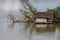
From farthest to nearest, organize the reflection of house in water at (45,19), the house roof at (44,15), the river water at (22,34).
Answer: the house roof at (44,15) < the reflection of house in water at (45,19) < the river water at (22,34)

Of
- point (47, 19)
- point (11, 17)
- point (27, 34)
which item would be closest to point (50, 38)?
point (27, 34)

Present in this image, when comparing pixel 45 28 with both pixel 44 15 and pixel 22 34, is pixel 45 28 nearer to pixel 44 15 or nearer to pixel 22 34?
pixel 22 34

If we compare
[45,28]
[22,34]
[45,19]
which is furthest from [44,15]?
[22,34]

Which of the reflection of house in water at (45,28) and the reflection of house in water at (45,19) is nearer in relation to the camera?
the reflection of house in water at (45,28)

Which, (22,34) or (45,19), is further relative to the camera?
(45,19)

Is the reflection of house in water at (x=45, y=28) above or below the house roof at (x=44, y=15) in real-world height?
below

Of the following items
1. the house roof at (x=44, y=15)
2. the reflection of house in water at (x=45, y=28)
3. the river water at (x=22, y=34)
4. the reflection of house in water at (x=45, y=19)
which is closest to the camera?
the river water at (x=22, y=34)

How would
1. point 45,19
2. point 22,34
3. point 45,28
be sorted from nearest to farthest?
point 22,34
point 45,28
point 45,19

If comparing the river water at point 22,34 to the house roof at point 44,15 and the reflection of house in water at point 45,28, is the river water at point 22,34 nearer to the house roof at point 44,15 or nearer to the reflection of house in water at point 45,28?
the reflection of house in water at point 45,28

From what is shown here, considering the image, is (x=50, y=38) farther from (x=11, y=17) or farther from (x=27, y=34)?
(x=11, y=17)

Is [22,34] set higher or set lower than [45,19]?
lower

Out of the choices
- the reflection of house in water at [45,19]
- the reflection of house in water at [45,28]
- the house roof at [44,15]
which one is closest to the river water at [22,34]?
the reflection of house in water at [45,28]

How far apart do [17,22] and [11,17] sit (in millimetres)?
415


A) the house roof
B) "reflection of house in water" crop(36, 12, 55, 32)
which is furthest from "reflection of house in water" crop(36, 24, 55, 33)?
the house roof
